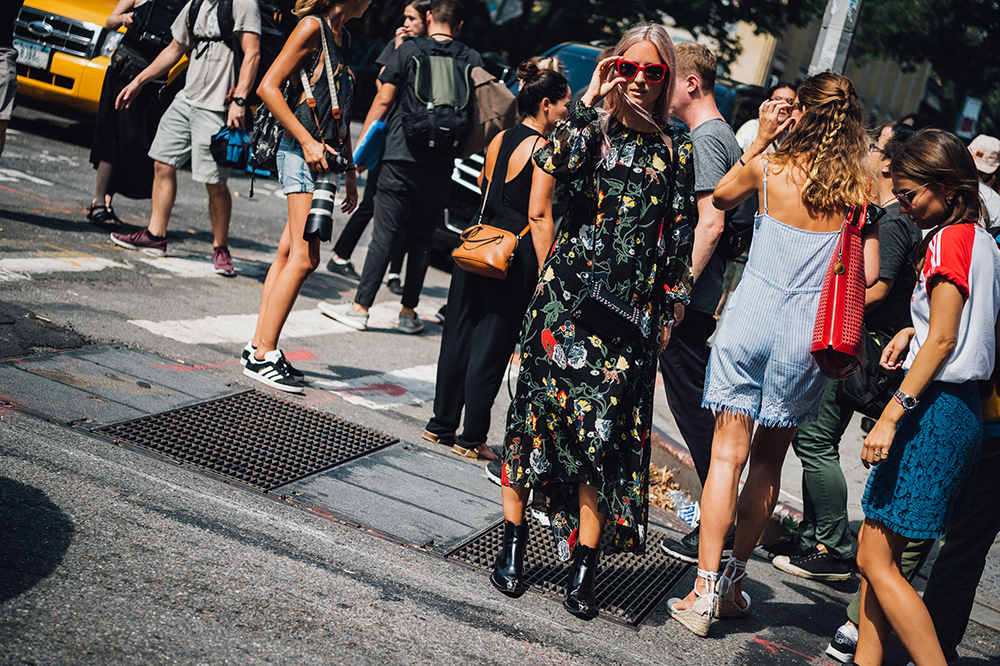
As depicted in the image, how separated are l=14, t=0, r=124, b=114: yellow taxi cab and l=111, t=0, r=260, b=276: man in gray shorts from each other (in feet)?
11.8

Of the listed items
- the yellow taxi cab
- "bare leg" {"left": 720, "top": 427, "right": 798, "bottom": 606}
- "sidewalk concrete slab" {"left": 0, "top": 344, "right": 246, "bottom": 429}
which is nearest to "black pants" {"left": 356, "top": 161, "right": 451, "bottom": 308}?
"sidewalk concrete slab" {"left": 0, "top": 344, "right": 246, "bottom": 429}

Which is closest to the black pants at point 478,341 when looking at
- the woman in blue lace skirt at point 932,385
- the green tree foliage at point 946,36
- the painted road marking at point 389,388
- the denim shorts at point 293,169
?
the painted road marking at point 389,388

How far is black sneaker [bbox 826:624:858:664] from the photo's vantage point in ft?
12.5

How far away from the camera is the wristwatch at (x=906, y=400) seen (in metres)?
3.26

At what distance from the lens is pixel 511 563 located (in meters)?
3.56

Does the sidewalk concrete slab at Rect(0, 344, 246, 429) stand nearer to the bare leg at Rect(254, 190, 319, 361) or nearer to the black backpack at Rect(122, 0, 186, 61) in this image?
Answer: the bare leg at Rect(254, 190, 319, 361)

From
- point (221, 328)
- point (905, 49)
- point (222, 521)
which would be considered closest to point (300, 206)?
point (221, 328)

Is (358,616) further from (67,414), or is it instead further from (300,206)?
(300,206)

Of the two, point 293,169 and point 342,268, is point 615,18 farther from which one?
point 293,169

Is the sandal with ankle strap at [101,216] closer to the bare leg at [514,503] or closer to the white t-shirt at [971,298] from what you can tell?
the bare leg at [514,503]

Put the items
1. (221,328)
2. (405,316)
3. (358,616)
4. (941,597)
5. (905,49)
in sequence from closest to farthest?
(358,616), (941,597), (221,328), (405,316), (905,49)

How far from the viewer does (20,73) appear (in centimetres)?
1070

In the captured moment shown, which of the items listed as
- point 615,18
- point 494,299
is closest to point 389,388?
point 494,299

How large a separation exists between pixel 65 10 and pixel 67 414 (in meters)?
8.26
